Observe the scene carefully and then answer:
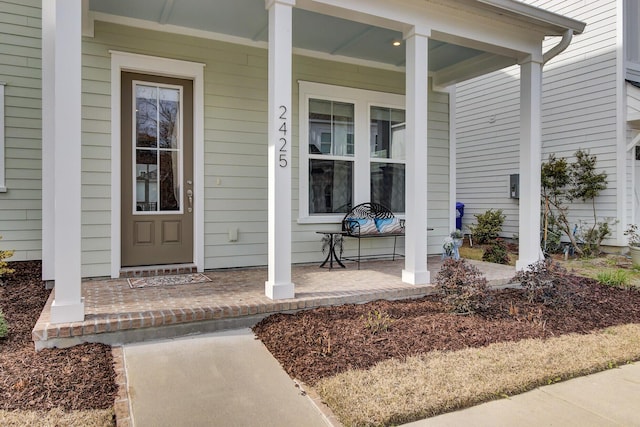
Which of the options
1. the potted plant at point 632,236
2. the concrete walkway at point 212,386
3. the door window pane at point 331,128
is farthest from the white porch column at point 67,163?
the potted plant at point 632,236

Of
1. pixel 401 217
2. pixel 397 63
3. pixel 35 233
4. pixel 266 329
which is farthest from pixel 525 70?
pixel 35 233

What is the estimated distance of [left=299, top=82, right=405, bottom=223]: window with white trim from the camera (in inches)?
216

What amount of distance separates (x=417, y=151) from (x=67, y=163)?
309 cm

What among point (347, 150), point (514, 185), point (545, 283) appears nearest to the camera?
point (545, 283)

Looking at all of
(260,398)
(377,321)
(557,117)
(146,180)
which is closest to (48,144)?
(146,180)

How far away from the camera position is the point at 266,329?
3.26 m

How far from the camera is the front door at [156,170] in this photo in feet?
15.1

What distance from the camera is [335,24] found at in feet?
15.2

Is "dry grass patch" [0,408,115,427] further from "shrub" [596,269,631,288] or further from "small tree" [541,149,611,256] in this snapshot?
"small tree" [541,149,611,256]

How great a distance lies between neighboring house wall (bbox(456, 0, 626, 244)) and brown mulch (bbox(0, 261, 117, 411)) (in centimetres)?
791

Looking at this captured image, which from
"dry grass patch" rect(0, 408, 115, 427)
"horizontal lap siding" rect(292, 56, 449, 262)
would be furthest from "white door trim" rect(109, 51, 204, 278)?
"dry grass patch" rect(0, 408, 115, 427)

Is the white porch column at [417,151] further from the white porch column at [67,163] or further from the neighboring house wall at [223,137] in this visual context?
the white porch column at [67,163]

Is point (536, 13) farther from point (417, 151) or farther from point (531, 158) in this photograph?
point (417, 151)

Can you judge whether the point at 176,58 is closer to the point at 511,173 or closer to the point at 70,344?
the point at 70,344
